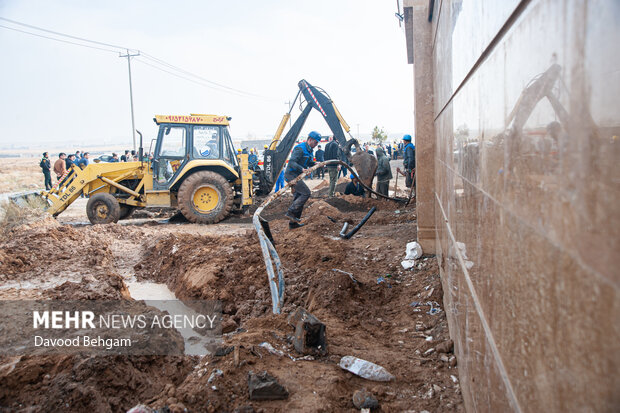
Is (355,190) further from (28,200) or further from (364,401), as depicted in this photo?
(364,401)

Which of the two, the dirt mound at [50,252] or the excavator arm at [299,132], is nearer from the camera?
the dirt mound at [50,252]

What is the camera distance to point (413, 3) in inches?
239

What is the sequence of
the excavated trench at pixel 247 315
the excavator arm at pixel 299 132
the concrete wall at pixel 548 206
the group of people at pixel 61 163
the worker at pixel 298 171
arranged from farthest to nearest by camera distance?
the group of people at pixel 61 163 < the excavator arm at pixel 299 132 < the worker at pixel 298 171 < the excavated trench at pixel 247 315 < the concrete wall at pixel 548 206

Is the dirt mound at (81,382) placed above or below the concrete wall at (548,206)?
below

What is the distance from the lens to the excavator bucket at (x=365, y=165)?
12523 mm

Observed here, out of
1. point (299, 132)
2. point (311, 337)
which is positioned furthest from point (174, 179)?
point (311, 337)

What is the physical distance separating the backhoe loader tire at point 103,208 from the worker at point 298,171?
5.09 meters

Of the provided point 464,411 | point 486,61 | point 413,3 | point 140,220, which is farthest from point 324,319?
point 140,220

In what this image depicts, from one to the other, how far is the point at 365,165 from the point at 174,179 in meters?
5.16

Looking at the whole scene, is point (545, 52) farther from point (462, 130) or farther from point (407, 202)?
point (407, 202)

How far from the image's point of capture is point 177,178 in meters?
12.0

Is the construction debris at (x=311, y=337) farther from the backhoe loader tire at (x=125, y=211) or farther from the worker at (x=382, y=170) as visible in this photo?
the backhoe loader tire at (x=125, y=211)

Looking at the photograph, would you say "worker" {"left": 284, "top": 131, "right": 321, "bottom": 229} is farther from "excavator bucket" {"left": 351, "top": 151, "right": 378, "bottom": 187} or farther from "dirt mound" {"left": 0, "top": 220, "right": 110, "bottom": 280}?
"dirt mound" {"left": 0, "top": 220, "right": 110, "bottom": 280}

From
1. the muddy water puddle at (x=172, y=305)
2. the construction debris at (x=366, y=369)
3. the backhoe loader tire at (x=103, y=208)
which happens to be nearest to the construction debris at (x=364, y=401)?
the construction debris at (x=366, y=369)
